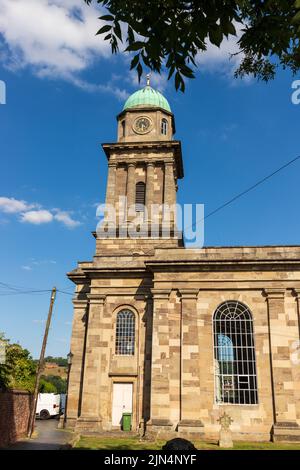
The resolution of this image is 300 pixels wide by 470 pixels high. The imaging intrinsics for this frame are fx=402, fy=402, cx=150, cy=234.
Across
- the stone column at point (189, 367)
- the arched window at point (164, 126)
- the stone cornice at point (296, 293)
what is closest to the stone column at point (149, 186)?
the arched window at point (164, 126)

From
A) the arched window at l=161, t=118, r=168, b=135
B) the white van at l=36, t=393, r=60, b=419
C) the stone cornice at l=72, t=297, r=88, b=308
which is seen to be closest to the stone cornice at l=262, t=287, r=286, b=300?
the stone cornice at l=72, t=297, r=88, b=308

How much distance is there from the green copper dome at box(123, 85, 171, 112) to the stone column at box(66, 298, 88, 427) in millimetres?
16792

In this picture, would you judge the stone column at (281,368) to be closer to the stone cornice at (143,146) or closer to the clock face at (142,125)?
the stone cornice at (143,146)

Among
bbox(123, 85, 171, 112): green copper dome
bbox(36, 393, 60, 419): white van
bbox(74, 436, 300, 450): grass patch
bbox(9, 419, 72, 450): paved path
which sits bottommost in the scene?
bbox(9, 419, 72, 450): paved path

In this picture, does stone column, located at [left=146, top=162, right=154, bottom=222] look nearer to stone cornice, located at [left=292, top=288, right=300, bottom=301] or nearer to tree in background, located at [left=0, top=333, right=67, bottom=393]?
stone cornice, located at [left=292, top=288, right=300, bottom=301]

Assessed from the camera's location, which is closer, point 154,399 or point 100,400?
point 154,399

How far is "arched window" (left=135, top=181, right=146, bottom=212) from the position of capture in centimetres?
2988

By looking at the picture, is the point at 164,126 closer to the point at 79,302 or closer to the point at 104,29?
the point at 79,302

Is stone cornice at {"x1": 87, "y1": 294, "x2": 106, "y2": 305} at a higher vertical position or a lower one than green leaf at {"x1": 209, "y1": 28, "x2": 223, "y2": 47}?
higher

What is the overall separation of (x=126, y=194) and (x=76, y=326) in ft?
34.2
